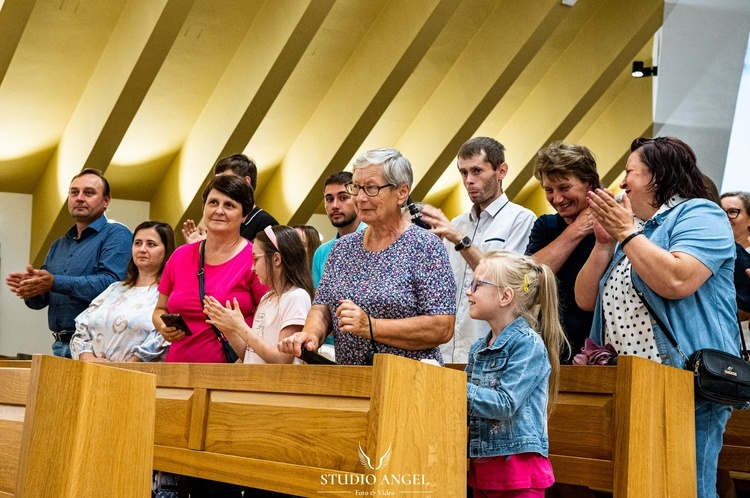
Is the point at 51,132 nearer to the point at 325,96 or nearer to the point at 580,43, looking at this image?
the point at 325,96

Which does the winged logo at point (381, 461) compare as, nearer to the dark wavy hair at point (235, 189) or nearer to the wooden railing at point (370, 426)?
the wooden railing at point (370, 426)

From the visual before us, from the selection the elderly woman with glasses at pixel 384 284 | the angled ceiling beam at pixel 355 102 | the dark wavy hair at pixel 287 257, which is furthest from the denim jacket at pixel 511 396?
the angled ceiling beam at pixel 355 102

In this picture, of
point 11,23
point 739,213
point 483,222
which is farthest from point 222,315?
point 11,23

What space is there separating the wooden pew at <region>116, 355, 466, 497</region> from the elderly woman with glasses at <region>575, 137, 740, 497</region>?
0.70 meters

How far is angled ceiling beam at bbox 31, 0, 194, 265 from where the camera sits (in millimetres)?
6637

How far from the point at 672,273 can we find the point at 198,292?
1.67 meters

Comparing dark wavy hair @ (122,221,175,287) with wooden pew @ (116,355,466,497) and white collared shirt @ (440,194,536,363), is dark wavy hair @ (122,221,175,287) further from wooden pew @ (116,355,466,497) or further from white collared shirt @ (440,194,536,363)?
wooden pew @ (116,355,466,497)

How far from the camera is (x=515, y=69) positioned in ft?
27.6

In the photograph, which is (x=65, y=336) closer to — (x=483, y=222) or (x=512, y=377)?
(x=483, y=222)

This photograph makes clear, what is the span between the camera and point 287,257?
10.6 feet

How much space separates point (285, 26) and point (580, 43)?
11.5ft

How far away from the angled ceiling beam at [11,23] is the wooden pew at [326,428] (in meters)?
4.35

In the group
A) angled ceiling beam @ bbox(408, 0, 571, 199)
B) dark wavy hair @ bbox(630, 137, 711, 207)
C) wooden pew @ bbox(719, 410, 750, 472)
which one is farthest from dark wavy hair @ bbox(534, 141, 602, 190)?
angled ceiling beam @ bbox(408, 0, 571, 199)

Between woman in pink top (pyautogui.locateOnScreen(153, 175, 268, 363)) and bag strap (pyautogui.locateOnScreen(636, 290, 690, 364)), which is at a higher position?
woman in pink top (pyautogui.locateOnScreen(153, 175, 268, 363))
